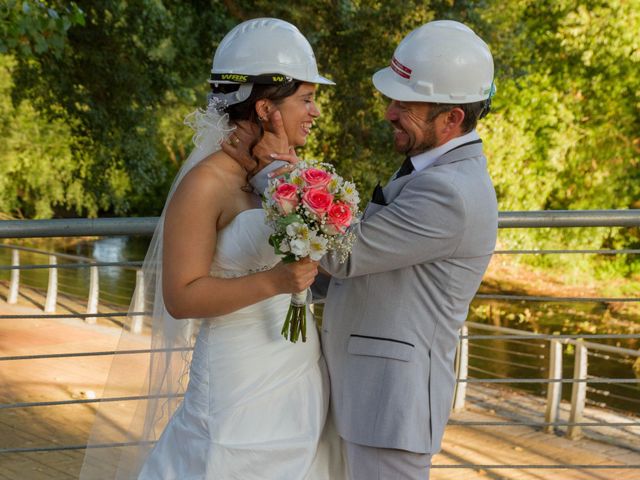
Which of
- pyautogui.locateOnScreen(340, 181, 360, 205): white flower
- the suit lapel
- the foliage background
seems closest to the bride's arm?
pyautogui.locateOnScreen(340, 181, 360, 205): white flower

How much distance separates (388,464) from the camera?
247cm

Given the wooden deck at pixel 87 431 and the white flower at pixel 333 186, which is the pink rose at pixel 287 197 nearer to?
the white flower at pixel 333 186

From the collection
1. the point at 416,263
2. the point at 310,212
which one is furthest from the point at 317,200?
the point at 416,263

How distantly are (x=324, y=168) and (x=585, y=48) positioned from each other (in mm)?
17552

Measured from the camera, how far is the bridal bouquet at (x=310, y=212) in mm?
2186

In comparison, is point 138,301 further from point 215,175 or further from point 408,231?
point 408,231

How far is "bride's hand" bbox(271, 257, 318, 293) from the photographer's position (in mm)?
2287

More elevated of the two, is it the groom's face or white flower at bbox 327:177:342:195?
the groom's face

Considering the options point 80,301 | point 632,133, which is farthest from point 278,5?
point 632,133

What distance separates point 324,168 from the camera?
2312 mm

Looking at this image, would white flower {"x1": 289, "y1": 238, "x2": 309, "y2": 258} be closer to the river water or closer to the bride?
the bride

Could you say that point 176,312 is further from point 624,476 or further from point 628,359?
point 628,359

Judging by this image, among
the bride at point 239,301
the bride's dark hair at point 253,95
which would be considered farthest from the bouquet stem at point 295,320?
the bride's dark hair at point 253,95

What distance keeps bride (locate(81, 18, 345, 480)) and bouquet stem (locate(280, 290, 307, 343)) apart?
10cm
